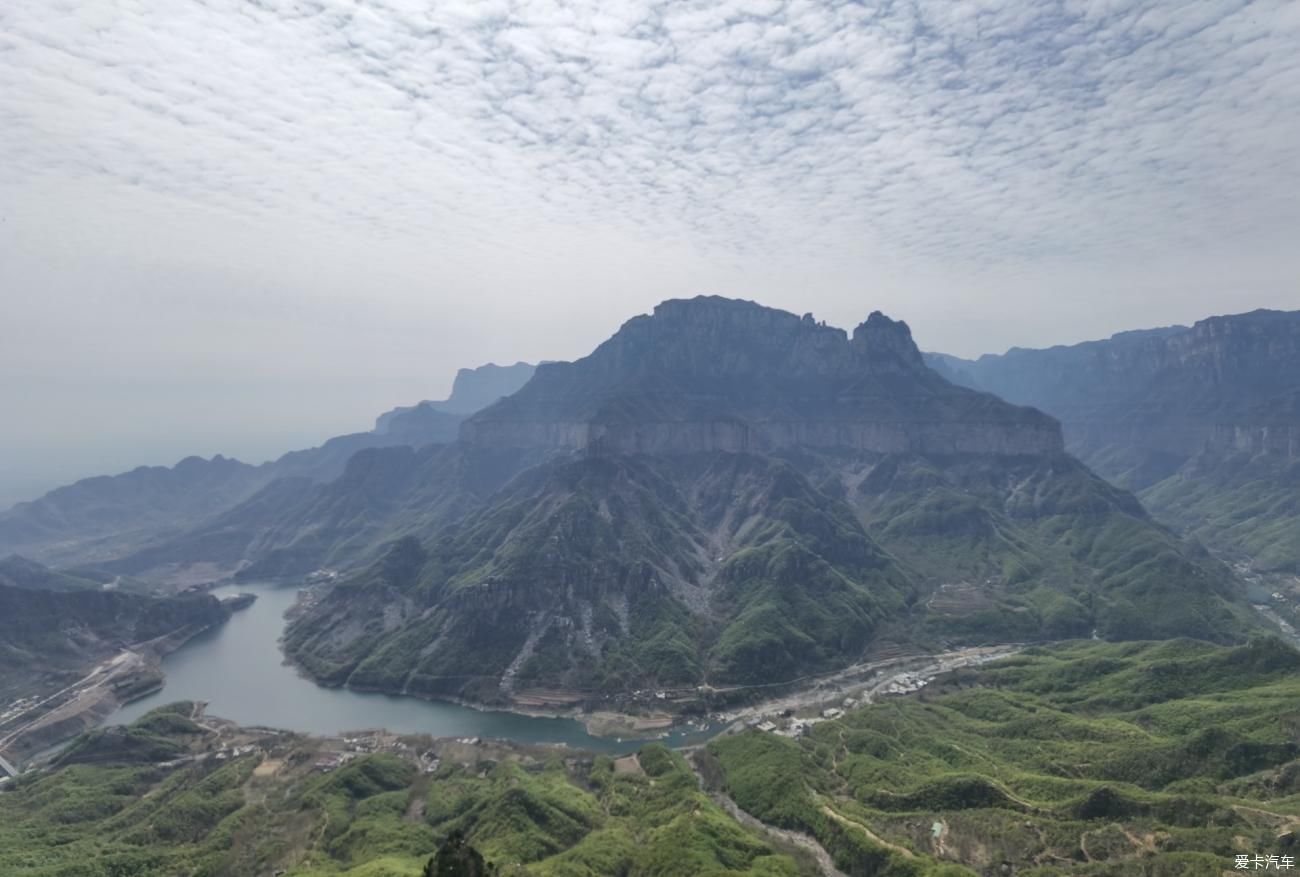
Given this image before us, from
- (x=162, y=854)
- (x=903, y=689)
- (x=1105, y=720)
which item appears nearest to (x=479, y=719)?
(x=162, y=854)

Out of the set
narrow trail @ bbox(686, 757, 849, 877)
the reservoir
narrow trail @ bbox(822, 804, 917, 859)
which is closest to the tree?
narrow trail @ bbox(686, 757, 849, 877)

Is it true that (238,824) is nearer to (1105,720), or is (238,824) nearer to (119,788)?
(119,788)

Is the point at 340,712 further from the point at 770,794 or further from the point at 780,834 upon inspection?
→ the point at 780,834

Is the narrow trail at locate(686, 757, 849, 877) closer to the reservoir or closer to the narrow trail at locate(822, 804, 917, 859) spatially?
the narrow trail at locate(822, 804, 917, 859)

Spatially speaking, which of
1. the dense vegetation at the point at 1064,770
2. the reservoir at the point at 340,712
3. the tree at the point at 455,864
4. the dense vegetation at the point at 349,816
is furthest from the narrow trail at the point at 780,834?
the tree at the point at 455,864

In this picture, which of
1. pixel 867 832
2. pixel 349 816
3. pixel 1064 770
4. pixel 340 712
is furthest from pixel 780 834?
pixel 340 712

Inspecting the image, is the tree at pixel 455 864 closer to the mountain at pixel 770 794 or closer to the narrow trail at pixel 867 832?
the mountain at pixel 770 794

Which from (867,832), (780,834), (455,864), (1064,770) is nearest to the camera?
(455,864)
